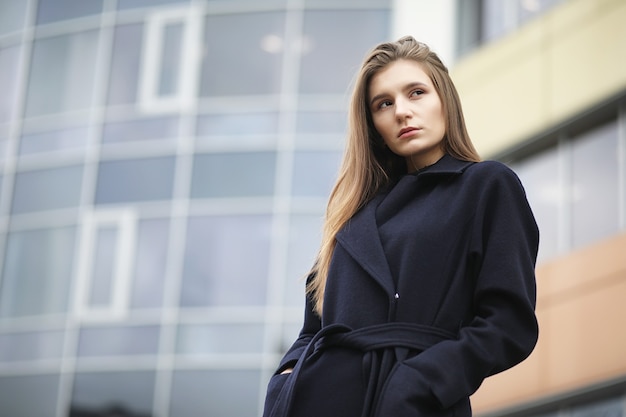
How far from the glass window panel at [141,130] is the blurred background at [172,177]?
29 millimetres

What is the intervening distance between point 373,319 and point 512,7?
1448cm

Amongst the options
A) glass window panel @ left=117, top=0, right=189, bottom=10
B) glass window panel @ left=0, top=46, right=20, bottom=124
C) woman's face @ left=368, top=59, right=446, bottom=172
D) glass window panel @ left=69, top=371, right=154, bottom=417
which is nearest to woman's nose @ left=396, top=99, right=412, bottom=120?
woman's face @ left=368, top=59, right=446, bottom=172

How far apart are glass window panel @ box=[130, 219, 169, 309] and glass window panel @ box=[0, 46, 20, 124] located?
136 inches

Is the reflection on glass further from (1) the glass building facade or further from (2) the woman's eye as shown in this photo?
(2) the woman's eye

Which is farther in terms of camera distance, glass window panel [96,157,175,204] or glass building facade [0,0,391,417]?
glass window panel [96,157,175,204]

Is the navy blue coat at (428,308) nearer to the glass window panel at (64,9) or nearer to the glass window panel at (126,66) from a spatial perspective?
the glass window panel at (126,66)

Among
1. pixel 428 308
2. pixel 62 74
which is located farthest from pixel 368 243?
pixel 62 74

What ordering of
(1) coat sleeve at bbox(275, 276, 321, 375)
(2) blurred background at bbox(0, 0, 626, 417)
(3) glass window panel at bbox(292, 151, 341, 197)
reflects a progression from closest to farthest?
1. (1) coat sleeve at bbox(275, 276, 321, 375)
2. (2) blurred background at bbox(0, 0, 626, 417)
3. (3) glass window panel at bbox(292, 151, 341, 197)

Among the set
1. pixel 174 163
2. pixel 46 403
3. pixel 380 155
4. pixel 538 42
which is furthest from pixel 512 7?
pixel 380 155

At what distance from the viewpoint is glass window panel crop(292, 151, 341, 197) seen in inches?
785

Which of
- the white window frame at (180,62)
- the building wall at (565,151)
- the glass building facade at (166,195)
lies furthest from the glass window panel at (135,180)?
the building wall at (565,151)

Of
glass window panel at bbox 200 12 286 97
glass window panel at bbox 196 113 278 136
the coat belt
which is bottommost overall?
the coat belt

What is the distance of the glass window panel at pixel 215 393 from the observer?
19203 mm

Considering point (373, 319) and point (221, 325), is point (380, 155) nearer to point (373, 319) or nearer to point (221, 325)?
point (373, 319)
